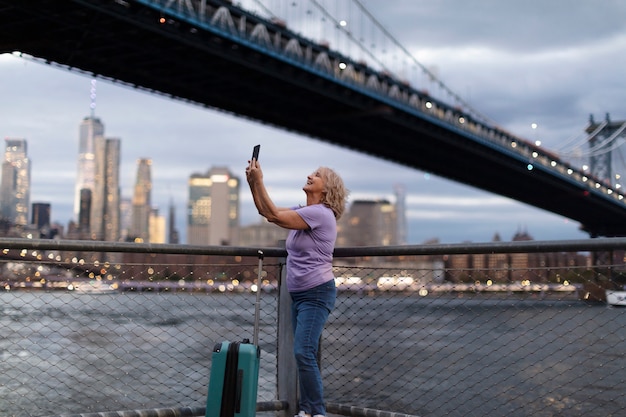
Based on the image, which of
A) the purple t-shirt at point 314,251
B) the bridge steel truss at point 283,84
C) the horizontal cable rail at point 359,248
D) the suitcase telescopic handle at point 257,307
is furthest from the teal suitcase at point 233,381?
the bridge steel truss at point 283,84

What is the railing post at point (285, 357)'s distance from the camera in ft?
14.6

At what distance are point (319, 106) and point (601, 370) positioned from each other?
63.3ft

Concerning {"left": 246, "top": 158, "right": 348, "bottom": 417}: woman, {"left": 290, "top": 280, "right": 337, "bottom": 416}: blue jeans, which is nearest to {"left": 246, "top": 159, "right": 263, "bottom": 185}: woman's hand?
{"left": 246, "top": 158, "right": 348, "bottom": 417}: woman

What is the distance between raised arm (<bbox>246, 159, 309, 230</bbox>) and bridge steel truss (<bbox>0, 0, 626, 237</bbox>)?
18.6m

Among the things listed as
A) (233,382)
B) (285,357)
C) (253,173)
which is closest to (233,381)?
(233,382)

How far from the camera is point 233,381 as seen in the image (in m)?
3.69

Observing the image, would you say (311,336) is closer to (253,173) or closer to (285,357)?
(285,357)

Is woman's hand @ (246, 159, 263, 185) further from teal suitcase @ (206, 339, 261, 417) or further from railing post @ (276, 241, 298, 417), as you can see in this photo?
railing post @ (276, 241, 298, 417)

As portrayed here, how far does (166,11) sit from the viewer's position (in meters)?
21.3

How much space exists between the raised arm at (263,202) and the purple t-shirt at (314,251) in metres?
0.12

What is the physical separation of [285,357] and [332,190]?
1113mm

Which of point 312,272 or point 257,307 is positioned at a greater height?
point 312,272

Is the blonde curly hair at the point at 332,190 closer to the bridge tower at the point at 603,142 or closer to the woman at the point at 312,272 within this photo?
the woman at the point at 312,272

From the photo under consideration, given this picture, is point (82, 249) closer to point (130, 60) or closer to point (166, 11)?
point (166, 11)
